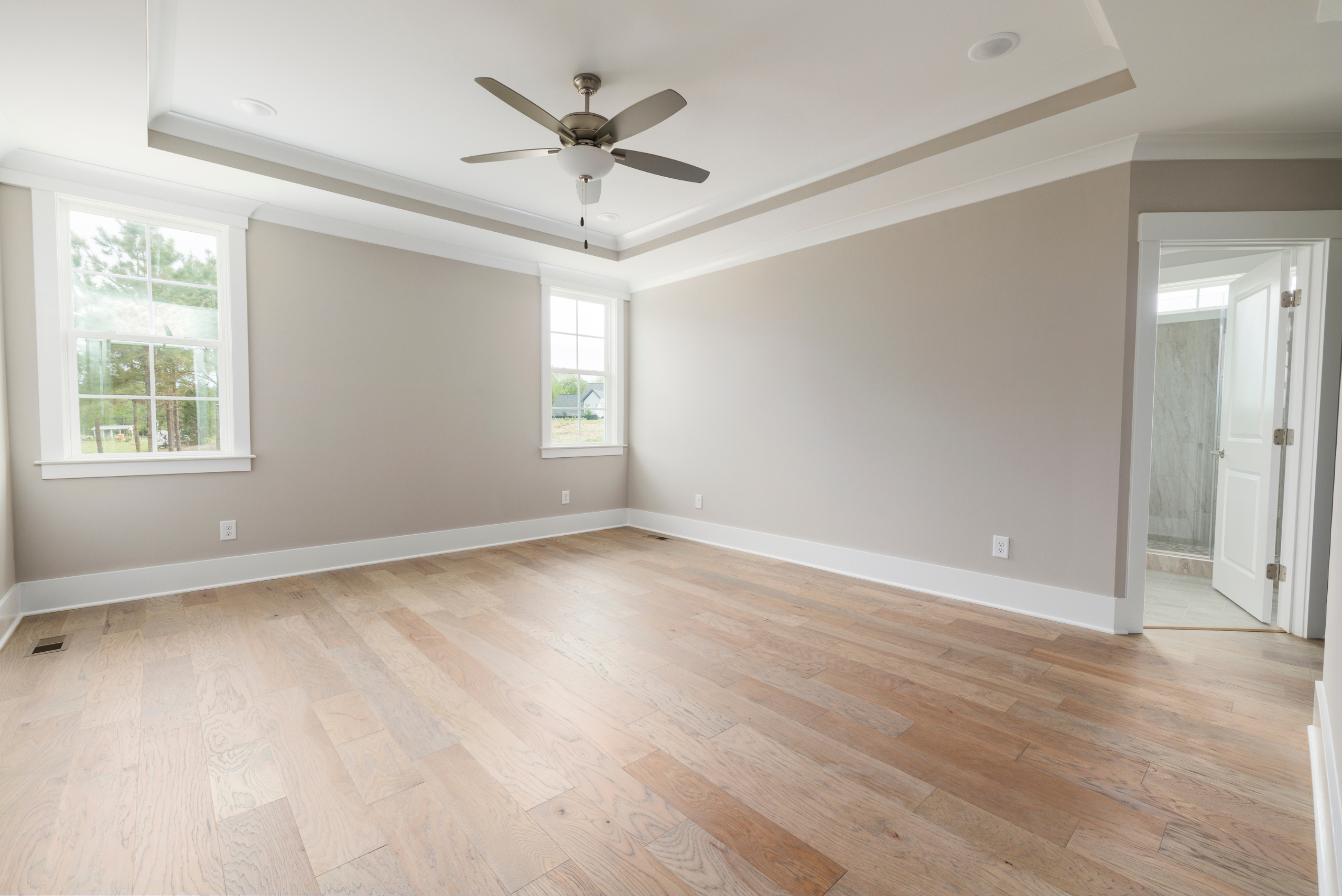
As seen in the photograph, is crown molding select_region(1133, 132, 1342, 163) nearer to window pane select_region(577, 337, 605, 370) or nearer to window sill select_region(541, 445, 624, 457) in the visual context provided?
window pane select_region(577, 337, 605, 370)

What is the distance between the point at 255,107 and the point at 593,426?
3521mm

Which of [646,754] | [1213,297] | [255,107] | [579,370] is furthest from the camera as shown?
[579,370]

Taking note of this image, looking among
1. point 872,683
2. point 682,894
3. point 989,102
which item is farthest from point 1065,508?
point 682,894

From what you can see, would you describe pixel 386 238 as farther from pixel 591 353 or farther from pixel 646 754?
pixel 646 754

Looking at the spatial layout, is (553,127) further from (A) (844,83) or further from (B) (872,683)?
(B) (872,683)

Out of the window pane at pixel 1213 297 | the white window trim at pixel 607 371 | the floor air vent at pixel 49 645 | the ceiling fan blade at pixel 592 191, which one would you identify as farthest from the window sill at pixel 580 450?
the window pane at pixel 1213 297

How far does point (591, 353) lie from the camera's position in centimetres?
572

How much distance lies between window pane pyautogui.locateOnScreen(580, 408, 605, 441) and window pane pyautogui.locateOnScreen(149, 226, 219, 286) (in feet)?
9.87

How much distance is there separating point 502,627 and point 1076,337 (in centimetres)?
345

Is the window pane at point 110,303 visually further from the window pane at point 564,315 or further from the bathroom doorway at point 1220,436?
the bathroom doorway at point 1220,436

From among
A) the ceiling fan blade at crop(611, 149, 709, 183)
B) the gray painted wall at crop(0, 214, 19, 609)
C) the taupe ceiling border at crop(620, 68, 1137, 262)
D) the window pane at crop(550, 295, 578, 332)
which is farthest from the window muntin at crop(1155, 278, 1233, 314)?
the gray painted wall at crop(0, 214, 19, 609)

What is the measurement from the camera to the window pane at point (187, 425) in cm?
356

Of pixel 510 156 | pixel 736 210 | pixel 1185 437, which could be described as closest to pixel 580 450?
pixel 736 210

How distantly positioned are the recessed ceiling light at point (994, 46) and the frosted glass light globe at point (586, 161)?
1.61 meters
